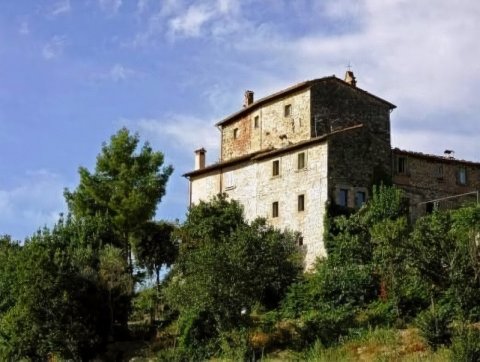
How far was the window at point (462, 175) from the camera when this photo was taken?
180 feet

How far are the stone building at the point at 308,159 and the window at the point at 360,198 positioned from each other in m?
0.06

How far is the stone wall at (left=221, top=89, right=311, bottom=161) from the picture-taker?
52.9 meters

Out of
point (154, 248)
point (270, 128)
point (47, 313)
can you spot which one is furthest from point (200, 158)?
point (47, 313)

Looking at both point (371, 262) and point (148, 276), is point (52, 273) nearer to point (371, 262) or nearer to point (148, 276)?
point (148, 276)

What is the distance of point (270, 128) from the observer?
55.1 metres

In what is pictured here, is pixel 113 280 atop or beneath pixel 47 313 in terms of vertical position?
atop

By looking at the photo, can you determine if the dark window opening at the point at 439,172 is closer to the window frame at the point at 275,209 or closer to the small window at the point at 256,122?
the window frame at the point at 275,209

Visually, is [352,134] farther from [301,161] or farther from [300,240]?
[300,240]

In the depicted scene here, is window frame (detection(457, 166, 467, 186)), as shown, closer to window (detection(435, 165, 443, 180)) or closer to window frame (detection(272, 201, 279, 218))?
window (detection(435, 165, 443, 180))

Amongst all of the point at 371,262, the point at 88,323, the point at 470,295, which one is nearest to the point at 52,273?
the point at 88,323

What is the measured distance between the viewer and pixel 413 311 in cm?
3562

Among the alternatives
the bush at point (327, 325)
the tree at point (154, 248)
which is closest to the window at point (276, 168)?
the tree at point (154, 248)

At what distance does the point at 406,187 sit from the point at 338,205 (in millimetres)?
6253

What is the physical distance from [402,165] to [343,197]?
6001mm
